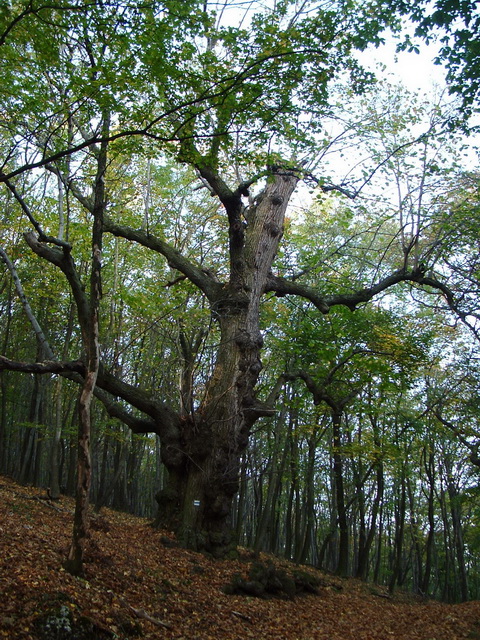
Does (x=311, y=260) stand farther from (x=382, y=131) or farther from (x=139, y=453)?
(x=139, y=453)

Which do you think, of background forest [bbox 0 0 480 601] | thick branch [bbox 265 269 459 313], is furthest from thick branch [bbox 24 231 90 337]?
thick branch [bbox 265 269 459 313]

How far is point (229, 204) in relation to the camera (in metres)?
9.20

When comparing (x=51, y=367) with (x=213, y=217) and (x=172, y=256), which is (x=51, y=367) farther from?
(x=213, y=217)

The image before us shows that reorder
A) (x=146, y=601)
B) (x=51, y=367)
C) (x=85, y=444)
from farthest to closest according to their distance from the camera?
(x=51, y=367) → (x=146, y=601) → (x=85, y=444)

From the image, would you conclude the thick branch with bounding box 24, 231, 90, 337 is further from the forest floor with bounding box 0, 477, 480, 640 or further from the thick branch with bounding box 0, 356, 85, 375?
the forest floor with bounding box 0, 477, 480, 640

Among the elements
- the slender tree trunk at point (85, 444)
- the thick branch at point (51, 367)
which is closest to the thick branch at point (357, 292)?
the thick branch at point (51, 367)

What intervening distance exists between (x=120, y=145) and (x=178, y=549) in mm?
6172

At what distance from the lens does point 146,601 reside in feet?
18.4

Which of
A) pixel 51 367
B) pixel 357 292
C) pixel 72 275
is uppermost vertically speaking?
pixel 357 292

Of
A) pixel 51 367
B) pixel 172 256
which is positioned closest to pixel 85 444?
pixel 51 367

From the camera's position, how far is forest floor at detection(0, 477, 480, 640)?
4.30m

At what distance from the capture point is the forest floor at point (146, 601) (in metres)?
4.30

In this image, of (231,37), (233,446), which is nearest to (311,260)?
(233,446)

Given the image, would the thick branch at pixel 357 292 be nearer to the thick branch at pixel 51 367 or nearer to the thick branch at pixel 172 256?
the thick branch at pixel 172 256
